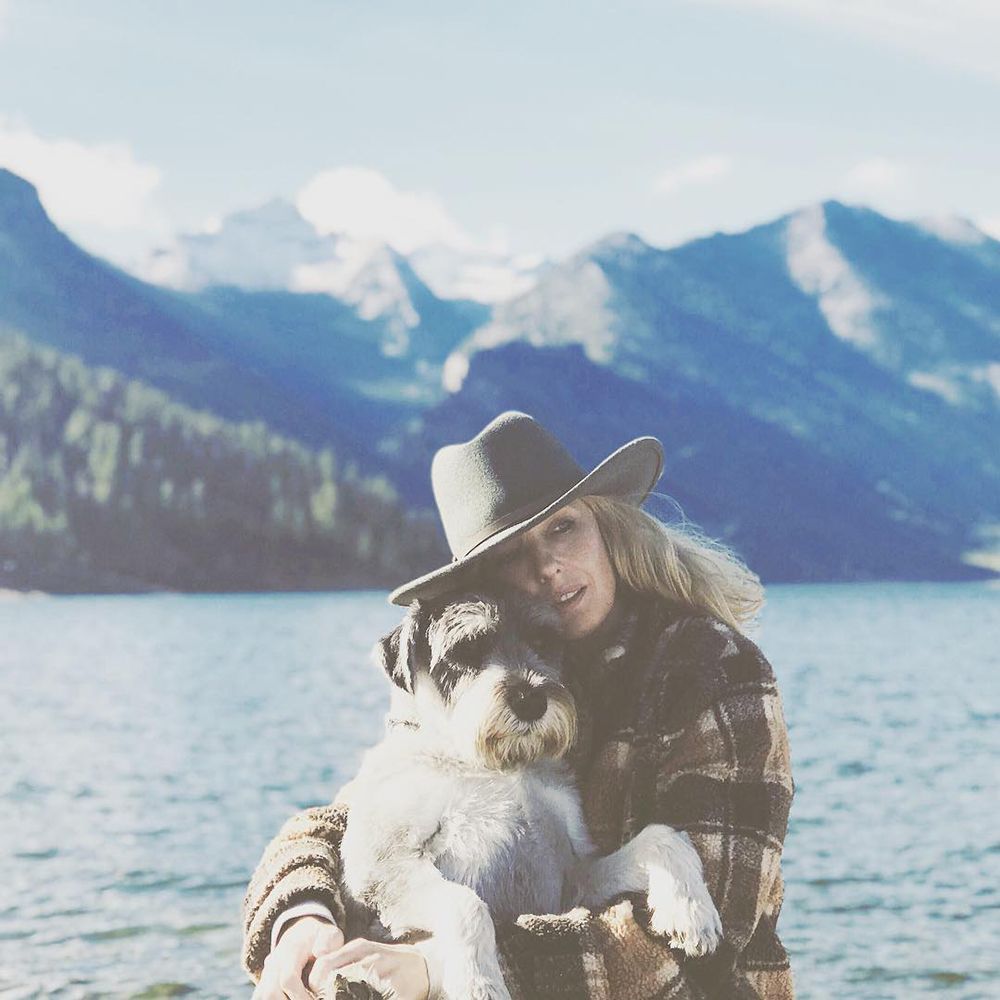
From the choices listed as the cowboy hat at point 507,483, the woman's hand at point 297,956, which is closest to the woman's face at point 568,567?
the cowboy hat at point 507,483

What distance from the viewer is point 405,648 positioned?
447cm

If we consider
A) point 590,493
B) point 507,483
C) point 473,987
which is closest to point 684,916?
point 473,987

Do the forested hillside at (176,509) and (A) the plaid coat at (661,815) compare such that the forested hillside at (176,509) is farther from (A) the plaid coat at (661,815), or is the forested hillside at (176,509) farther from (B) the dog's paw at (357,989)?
(B) the dog's paw at (357,989)

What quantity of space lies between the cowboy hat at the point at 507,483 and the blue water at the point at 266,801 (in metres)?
12.3

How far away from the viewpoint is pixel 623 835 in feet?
14.0

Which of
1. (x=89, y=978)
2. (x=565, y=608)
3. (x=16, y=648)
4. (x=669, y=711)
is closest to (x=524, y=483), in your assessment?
(x=565, y=608)

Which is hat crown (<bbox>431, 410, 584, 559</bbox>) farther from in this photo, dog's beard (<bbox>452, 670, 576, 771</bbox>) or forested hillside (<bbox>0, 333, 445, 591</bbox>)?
forested hillside (<bbox>0, 333, 445, 591</bbox>)

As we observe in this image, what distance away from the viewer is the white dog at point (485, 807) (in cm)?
379

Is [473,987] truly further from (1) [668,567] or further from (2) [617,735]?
(1) [668,567]

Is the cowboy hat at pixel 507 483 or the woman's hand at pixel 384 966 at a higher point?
the cowboy hat at pixel 507 483

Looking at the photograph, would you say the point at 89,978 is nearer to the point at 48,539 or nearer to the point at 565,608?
the point at 565,608

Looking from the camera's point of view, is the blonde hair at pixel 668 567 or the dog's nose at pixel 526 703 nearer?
the dog's nose at pixel 526 703

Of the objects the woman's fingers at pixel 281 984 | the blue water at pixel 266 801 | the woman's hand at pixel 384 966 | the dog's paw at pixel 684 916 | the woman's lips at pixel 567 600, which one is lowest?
the blue water at pixel 266 801

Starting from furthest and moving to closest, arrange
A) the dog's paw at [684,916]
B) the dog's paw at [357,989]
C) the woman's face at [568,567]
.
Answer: the woman's face at [568,567], the dog's paw at [684,916], the dog's paw at [357,989]
